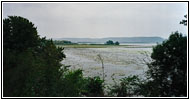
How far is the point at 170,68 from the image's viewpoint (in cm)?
453

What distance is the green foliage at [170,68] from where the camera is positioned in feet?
14.5

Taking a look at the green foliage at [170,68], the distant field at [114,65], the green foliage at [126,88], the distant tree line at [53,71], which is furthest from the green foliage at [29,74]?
the distant field at [114,65]

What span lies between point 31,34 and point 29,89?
2.53m

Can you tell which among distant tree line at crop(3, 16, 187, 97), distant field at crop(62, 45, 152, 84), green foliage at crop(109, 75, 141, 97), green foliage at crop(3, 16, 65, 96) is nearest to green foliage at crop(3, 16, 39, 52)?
distant tree line at crop(3, 16, 187, 97)

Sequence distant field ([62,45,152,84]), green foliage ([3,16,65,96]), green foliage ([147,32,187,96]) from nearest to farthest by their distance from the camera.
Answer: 1. green foliage ([3,16,65,96])
2. green foliage ([147,32,187,96])
3. distant field ([62,45,152,84])

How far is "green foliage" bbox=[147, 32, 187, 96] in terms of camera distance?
4406 millimetres

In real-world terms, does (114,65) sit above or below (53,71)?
below

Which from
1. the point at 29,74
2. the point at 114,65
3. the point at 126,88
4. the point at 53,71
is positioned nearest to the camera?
the point at 29,74

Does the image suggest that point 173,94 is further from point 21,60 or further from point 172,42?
point 21,60

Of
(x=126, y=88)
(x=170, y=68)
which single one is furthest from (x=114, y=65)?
(x=170, y=68)

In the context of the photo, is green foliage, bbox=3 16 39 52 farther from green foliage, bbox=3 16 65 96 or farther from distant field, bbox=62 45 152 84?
distant field, bbox=62 45 152 84

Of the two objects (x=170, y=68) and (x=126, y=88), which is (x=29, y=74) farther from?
(x=170, y=68)

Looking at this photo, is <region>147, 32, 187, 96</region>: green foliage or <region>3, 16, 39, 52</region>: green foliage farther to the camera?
<region>3, 16, 39, 52</region>: green foliage

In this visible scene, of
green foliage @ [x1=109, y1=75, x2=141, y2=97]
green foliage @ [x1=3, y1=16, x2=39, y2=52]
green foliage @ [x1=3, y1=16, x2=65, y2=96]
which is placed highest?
green foliage @ [x1=3, y1=16, x2=39, y2=52]
